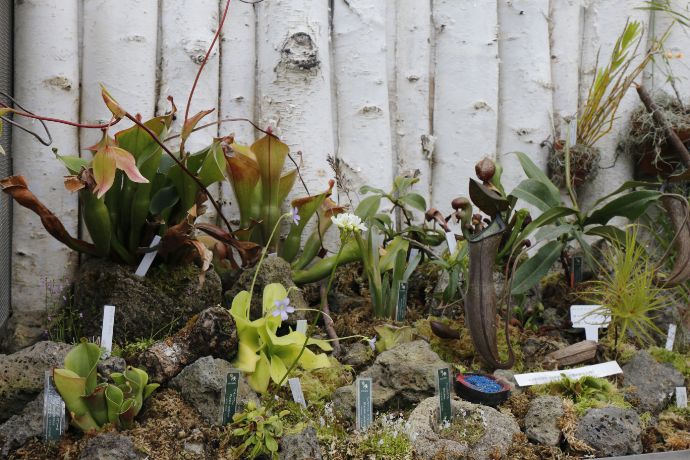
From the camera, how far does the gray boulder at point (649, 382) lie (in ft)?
8.49

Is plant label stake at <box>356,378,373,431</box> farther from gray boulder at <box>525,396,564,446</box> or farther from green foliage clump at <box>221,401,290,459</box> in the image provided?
gray boulder at <box>525,396,564,446</box>

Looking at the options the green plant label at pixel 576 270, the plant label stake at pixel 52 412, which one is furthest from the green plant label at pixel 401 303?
the plant label stake at pixel 52 412

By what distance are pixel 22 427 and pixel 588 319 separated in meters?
2.21

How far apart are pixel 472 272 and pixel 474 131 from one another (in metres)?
1.27

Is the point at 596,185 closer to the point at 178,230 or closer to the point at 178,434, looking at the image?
the point at 178,230

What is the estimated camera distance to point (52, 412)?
2.03 meters

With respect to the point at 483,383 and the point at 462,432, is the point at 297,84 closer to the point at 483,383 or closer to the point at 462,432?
the point at 483,383

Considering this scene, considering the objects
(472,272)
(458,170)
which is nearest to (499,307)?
(472,272)

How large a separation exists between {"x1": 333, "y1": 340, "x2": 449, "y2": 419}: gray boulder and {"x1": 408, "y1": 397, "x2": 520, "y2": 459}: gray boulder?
90mm

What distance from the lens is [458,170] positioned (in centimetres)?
363

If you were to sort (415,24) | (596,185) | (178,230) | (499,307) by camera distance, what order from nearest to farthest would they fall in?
(178,230) → (499,307) → (415,24) → (596,185)

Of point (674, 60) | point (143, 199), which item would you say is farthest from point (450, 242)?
point (674, 60)

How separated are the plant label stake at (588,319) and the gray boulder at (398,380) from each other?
2.78ft

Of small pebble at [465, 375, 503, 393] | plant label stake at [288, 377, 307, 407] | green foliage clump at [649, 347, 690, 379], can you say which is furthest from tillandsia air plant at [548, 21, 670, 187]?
plant label stake at [288, 377, 307, 407]
